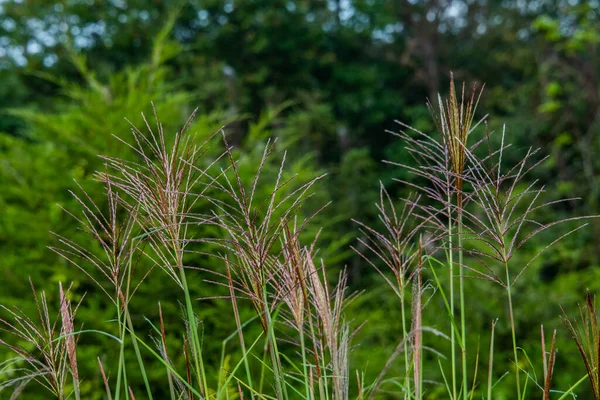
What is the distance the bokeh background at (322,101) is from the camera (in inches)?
119

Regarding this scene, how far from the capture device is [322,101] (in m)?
16.2

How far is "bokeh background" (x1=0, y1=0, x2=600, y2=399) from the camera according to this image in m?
3.02

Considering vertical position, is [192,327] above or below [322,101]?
below

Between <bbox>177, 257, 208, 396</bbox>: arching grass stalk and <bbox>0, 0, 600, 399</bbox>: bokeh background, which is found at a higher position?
<bbox>0, 0, 600, 399</bbox>: bokeh background

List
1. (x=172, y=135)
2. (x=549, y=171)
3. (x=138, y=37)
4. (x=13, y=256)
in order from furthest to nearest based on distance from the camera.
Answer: (x=138, y=37) < (x=549, y=171) < (x=172, y=135) < (x=13, y=256)

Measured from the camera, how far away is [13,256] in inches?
112

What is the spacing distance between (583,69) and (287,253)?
1093cm

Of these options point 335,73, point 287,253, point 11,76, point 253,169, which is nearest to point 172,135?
point 253,169

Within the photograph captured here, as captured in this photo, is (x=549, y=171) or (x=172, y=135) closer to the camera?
(x=172, y=135)

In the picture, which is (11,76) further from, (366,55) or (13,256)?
(13,256)

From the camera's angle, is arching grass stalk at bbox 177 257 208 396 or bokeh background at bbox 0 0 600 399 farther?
bokeh background at bbox 0 0 600 399

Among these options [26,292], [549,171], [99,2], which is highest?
[99,2]

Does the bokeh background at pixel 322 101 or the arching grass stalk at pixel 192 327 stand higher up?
the bokeh background at pixel 322 101

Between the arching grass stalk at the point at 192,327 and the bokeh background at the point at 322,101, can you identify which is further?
the bokeh background at the point at 322,101
